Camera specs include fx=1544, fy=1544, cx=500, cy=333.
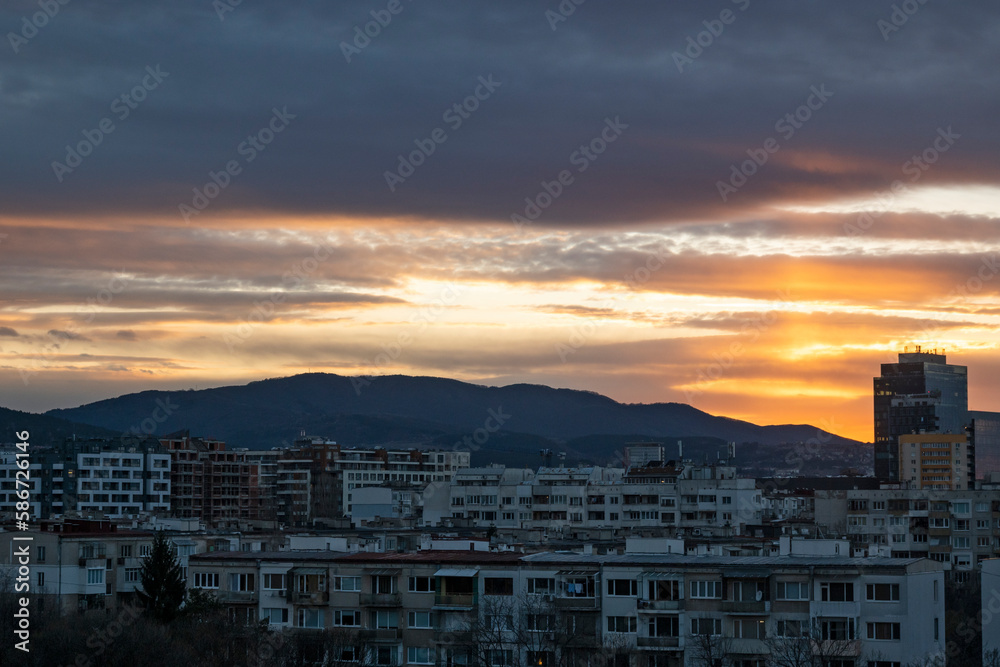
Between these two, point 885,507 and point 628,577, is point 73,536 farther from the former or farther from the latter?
point 885,507

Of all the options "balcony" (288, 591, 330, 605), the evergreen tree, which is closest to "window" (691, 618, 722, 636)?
"balcony" (288, 591, 330, 605)

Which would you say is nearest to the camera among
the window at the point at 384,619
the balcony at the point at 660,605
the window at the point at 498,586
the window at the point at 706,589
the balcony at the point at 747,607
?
the balcony at the point at 747,607

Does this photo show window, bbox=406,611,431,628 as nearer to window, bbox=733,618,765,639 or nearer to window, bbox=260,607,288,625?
window, bbox=260,607,288,625

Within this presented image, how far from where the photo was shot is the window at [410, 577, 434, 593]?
6072cm

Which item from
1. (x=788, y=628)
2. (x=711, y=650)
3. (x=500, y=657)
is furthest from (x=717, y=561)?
(x=500, y=657)

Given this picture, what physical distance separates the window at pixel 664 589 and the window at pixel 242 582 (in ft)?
55.4

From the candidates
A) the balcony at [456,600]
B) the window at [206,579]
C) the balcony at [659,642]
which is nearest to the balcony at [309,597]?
the window at [206,579]

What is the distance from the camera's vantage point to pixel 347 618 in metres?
61.5

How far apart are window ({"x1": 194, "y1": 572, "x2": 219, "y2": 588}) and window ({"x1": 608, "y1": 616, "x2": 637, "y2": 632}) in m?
17.2

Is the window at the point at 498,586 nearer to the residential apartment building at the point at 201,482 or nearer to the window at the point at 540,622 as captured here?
the window at the point at 540,622

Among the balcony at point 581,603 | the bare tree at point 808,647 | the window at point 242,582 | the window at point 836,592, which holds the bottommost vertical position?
the bare tree at point 808,647

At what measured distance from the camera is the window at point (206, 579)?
6481cm

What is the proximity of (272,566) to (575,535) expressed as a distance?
40044mm

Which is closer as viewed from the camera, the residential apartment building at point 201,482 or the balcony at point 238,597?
the balcony at point 238,597
